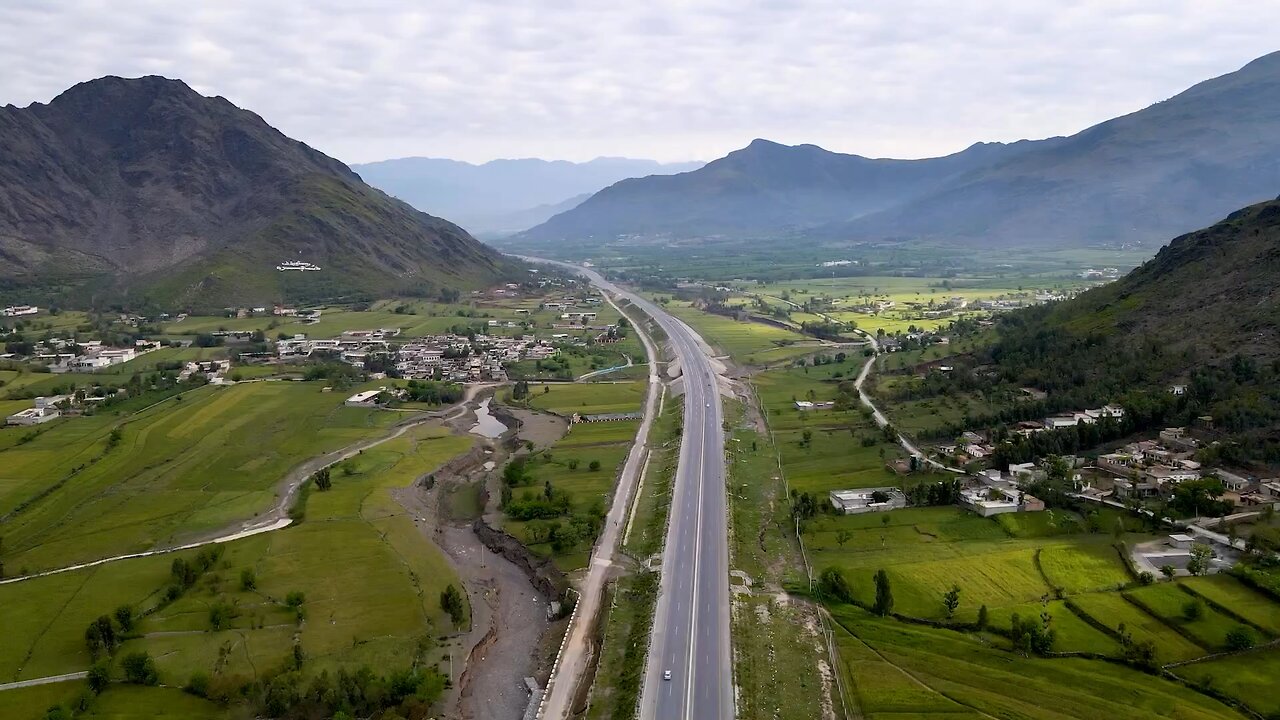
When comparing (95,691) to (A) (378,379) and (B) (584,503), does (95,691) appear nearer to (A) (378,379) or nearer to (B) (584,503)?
(B) (584,503)

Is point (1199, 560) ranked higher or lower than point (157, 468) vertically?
lower

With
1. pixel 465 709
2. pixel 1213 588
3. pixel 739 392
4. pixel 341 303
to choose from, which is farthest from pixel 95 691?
pixel 341 303

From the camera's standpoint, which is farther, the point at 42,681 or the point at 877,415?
the point at 877,415

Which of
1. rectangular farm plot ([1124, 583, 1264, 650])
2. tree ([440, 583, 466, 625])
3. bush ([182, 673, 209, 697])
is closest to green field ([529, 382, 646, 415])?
tree ([440, 583, 466, 625])

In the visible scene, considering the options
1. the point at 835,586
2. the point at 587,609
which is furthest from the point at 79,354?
the point at 835,586

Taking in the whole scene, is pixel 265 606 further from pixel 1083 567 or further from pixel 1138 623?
pixel 1083 567

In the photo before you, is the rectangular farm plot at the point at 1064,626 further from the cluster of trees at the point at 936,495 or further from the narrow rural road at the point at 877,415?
the narrow rural road at the point at 877,415
